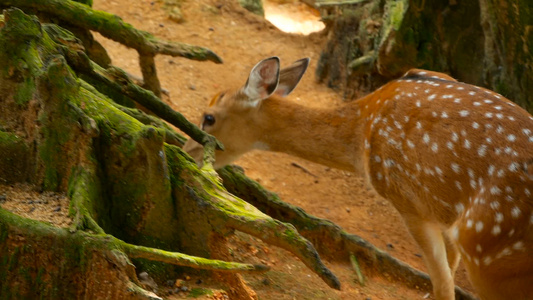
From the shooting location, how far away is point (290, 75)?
5.95m

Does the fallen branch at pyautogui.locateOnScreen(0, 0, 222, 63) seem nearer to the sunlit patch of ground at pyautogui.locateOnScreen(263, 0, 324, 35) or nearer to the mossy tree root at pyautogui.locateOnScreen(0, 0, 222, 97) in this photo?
the mossy tree root at pyautogui.locateOnScreen(0, 0, 222, 97)

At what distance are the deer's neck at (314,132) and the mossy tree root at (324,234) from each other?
0.56 metres

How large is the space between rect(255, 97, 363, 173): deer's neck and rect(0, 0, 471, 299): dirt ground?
36.3 inches

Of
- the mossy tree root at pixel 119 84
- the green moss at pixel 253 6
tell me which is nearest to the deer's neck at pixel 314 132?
the mossy tree root at pixel 119 84

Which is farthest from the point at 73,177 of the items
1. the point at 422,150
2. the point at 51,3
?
the point at 422,150

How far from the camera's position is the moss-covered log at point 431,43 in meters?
5.91

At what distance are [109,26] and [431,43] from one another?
3986 millimetres

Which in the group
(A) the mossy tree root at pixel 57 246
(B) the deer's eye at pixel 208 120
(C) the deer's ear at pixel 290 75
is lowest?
(A) the mossy tree root at pixel 57 246

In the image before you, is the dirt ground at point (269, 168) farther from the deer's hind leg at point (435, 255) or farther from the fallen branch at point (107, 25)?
the fallen branch at point (107, 25)

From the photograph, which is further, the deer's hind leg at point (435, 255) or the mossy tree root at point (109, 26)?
the deer's hind leg at point (435, 255)

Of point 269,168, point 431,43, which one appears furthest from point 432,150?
point 431,43

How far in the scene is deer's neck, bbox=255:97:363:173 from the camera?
533 centimetres

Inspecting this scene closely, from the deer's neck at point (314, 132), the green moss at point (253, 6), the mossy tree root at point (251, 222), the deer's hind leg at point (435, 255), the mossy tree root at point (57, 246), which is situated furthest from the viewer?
the green moss at point (253, 6)

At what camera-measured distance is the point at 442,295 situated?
4.80 metres
